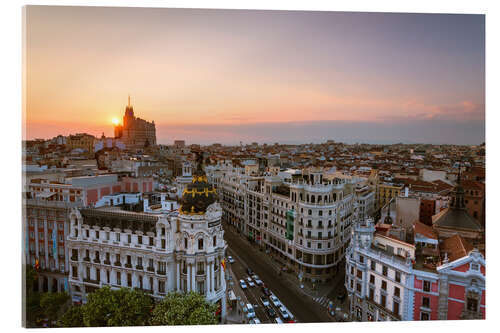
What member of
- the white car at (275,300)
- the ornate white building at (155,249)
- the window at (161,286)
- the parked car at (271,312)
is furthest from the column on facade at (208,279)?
the white car at (275,300)

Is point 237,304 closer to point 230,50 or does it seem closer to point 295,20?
point 230,50

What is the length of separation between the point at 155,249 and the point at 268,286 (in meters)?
8.13

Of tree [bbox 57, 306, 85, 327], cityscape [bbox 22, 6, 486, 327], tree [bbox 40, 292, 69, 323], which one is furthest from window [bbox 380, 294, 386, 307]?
tree [bbox 40, 292, 69, 323]

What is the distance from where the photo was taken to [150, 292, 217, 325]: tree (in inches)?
407

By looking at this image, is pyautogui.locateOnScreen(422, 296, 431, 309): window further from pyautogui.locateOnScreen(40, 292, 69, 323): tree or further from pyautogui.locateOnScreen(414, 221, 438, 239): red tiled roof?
pyautogui.locateOnScreen(40, 292, 69, 323): tree

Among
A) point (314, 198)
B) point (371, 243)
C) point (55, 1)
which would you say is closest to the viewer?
point (55, 1)

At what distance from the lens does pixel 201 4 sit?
1023 cm

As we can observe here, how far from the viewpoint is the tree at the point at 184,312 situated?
10.3m

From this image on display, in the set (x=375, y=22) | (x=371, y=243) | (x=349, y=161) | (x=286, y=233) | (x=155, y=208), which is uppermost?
(x=375, y=22)

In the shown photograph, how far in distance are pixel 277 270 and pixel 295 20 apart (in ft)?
50.6

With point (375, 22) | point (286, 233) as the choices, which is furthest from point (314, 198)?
point (375, 22)

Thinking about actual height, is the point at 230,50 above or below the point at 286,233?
above

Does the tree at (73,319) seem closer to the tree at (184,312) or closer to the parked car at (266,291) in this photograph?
the tree at (184,312)

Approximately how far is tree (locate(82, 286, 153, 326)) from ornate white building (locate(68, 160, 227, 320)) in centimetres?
157
